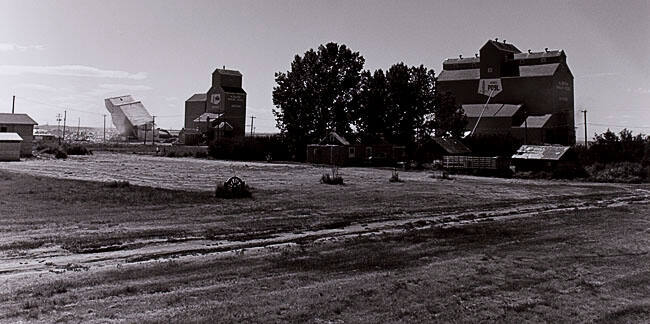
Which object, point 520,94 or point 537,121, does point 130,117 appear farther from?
point 537,121

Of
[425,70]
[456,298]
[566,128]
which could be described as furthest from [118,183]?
[566,128]

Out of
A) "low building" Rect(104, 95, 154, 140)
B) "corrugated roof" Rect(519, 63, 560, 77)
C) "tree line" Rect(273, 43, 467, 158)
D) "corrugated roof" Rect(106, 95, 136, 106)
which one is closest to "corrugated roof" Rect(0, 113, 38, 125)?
"tree line" Rect(273, 43, 467, 158)

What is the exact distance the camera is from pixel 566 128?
76312 mm

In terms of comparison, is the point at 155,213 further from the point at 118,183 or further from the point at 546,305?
the point at 546,305

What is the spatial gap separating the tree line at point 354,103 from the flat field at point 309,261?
4276 centimetres

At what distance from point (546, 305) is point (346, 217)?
11.0 metres

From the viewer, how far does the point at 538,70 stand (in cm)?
7919

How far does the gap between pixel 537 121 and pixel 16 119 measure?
68622 millimetres

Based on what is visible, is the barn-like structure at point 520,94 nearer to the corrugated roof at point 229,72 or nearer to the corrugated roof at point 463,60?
the corrugated roof at point 463,60

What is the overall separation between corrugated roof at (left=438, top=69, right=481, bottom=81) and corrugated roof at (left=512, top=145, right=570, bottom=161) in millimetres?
35975

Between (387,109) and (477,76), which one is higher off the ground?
(477,76)

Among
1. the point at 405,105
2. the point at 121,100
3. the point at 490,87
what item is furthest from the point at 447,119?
the point at 121,100

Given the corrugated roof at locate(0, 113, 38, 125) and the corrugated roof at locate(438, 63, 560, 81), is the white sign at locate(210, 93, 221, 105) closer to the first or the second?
the corrugated roof at locate(438, 63, 560, 81)

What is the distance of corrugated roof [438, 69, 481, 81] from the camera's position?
8475 cm
